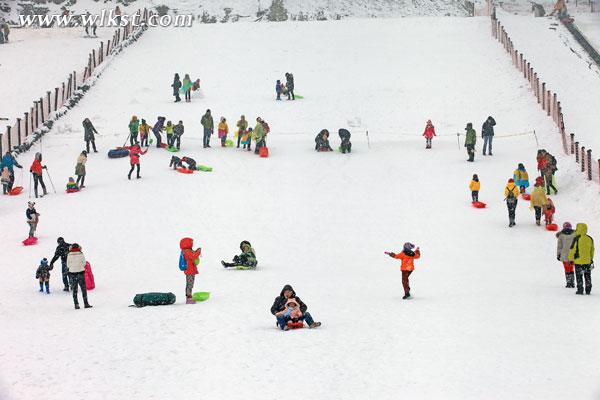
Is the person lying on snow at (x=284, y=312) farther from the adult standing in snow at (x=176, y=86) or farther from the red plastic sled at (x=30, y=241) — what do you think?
the adult standing in snow at (x=176, y=86)

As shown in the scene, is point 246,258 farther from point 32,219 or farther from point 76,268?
point 32,219

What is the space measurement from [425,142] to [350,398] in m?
25.7

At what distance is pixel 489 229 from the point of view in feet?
92.5

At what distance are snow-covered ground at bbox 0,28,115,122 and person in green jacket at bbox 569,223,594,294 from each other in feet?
91.8

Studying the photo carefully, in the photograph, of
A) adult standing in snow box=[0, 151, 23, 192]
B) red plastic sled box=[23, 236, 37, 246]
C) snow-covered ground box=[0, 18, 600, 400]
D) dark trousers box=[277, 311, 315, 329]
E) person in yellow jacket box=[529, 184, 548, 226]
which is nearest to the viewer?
snow-covered ground box=[0, 18, 600, 400]

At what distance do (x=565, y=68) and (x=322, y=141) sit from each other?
637 inches

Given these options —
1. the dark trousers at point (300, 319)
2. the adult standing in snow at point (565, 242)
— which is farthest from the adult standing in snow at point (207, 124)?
the dark trousers at point (300, 319)

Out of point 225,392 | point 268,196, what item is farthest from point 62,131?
point 225,392

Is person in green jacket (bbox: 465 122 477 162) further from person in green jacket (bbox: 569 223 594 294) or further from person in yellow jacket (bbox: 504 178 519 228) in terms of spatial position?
person in green jacket (bbox: 569 223 594 294)

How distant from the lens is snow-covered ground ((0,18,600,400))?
52.5 feet

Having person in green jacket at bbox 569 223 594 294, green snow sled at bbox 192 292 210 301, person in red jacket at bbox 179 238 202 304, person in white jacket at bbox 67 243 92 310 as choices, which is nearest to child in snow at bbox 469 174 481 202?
person in green jacket at bbox 569 223 594 294

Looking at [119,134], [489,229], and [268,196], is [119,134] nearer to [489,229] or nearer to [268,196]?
[268,196]

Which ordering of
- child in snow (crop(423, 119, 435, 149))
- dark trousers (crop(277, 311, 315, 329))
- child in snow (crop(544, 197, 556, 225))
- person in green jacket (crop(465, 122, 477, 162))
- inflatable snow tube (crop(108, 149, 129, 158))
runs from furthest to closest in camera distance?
1. child in snow (crop(423, 119, 435, 149))
2. inflatable snow tube (crop(108, 149, 129, 158))
3. person in green jacket (crop(465, 122, 477, 162))
4. child in snow (crop(544, 197, 556, 225))
5. dark trousers (crop(277, 311, 315, 329))

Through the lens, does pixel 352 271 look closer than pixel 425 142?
Yes
